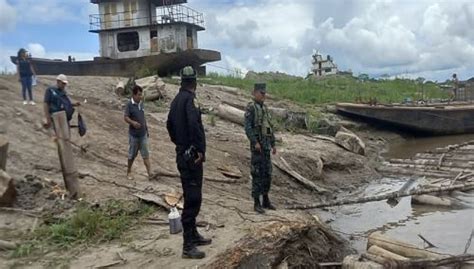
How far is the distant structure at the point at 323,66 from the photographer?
4741 cm

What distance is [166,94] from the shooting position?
1908 centimetres

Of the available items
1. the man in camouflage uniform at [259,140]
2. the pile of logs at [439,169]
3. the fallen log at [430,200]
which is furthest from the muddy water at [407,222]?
the man in camouflage uniform at [259,140]

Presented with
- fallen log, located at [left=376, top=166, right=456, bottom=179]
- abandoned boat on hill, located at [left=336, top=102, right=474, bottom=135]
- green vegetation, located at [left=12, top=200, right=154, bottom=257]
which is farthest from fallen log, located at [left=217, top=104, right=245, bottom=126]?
green vegetation, located at [left=12, top=200, right=154, bottom=257]

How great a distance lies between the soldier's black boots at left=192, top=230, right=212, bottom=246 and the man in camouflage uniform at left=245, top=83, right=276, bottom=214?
197cm

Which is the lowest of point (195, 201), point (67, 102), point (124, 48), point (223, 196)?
point (223, 196)

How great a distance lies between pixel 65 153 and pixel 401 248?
5049mm

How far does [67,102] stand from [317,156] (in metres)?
7.21

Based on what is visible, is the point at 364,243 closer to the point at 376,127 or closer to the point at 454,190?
the point at 454,190

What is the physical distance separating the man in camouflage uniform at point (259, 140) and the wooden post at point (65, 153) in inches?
109

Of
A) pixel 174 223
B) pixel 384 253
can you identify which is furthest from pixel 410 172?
pixel 174 223

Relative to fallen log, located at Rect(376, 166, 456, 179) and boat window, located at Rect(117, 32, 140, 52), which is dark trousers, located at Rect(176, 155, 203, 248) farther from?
boat window, located at Rect(117, 32, 140, 52)

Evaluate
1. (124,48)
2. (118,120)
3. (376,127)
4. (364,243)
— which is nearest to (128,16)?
(124,48)

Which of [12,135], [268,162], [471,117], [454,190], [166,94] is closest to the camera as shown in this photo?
[268,162]

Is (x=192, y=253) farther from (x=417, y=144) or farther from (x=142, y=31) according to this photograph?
(x=142, y=31)
